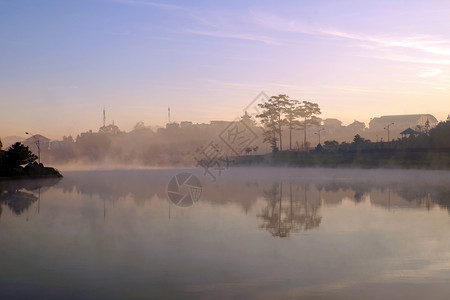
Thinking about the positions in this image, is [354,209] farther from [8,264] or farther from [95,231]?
[8,264]

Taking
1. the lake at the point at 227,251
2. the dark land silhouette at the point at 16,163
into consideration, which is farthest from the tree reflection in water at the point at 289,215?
the dark land silhouette at the point at 16,163

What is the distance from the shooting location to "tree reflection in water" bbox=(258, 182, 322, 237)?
19.1 meters

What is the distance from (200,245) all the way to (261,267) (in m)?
3.64

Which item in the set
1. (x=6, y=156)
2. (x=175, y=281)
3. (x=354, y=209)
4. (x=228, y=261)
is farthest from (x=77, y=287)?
(x=6, y=156)

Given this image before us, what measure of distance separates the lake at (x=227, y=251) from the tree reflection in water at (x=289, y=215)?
0.19 feet

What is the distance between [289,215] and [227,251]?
29.1 feet

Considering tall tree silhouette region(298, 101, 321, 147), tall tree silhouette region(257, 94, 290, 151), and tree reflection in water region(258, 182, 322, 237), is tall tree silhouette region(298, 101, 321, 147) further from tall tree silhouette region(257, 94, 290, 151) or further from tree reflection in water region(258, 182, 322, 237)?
tree reflection in water region(258, 182, 322, 237)

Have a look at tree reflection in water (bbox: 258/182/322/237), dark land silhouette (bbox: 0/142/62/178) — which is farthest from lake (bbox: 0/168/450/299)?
dark land silhouette (bbox: 0/142/62/178)

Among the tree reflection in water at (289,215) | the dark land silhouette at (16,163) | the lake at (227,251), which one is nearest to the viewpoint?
the lake at (227,251)

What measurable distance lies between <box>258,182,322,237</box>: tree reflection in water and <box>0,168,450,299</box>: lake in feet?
0.19

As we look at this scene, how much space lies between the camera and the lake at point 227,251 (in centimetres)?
1077

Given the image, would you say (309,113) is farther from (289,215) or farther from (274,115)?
(289,215)

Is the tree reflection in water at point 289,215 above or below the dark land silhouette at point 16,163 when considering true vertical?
below

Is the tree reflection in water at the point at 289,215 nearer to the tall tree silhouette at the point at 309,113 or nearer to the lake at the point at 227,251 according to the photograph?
the lake at the point at 227,251
